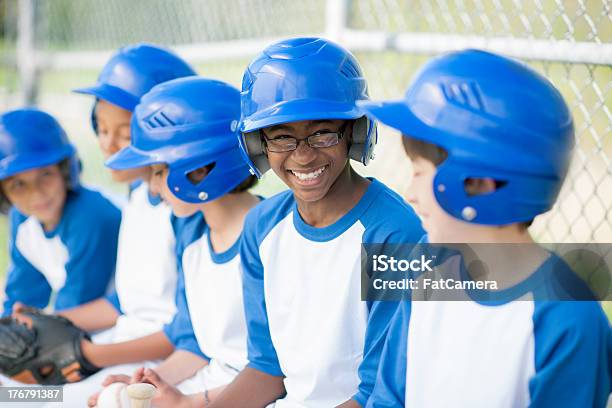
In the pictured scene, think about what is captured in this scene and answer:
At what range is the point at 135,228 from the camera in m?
3.63

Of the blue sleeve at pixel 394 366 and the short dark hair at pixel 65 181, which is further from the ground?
the short dark hair at pixel 65 181

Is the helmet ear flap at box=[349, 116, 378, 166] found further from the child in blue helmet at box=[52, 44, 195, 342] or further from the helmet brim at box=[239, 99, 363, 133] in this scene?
the child in blue helmet at box=[52, 44, 195, 342]

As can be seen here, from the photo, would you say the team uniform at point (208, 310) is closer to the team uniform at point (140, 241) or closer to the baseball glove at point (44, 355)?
the team uniform at point (140, 241)

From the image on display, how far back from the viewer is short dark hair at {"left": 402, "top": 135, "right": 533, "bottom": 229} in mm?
1861

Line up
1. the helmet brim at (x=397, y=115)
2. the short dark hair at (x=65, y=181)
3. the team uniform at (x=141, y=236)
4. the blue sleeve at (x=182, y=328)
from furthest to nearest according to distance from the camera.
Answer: the short dark hair at (x=65, y=181), the team uniform at (x=141, y=236), the blue sleeve at (x=182, y=328), the helmet brim at (x=397, y=115)

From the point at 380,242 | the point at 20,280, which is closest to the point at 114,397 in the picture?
the point at 380,242

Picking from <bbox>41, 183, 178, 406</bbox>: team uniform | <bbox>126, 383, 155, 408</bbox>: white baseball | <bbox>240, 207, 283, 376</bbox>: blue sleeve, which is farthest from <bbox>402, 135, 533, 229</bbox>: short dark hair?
<bbox>41, 183, 178, 406</bbox>: team uniform

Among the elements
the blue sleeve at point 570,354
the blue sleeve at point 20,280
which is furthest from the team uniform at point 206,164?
the blue sleeve at point 20,280

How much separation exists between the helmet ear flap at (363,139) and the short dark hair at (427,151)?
1.46 ft

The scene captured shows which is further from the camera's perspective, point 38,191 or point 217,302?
point 38,191

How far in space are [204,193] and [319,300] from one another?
0.66 meters

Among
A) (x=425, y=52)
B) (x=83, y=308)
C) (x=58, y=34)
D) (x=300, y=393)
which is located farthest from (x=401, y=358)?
(x=58, y=34)

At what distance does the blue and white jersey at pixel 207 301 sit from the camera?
9.46 ft

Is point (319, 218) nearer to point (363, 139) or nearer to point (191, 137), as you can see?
point (363, 139)
